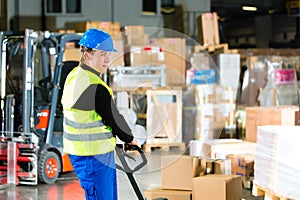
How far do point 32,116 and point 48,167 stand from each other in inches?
28.5

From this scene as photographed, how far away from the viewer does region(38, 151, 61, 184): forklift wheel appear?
809 cm

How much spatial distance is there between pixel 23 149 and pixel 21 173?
1.07 feet

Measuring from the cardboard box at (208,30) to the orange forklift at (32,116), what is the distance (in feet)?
16.0

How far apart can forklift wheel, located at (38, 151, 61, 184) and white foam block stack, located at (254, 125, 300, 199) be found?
294cm

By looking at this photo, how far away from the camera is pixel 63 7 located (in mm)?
14672

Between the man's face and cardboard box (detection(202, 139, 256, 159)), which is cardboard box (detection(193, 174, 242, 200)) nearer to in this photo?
the man's face

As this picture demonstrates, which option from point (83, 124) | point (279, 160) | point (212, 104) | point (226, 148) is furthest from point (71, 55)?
point (83, 124)

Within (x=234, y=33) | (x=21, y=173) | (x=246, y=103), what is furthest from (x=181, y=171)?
(x=234, y=33)

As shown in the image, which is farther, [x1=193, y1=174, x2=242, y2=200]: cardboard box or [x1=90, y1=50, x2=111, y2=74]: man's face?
[x1=193, y1=174, x2=242, y2=200]: cardboard box

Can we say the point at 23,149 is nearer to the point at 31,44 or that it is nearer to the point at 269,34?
the point at 31,44

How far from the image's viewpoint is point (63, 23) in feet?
47.8

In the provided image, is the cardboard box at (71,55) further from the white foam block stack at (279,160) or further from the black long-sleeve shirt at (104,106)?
the black long-sleeve shirt at (104,106)

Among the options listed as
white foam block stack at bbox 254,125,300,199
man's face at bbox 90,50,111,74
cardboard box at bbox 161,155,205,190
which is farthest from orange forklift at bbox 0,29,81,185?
man's face at bbox 90,50,111,74

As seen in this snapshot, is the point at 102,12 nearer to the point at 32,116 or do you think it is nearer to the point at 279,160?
the point at 32,116
